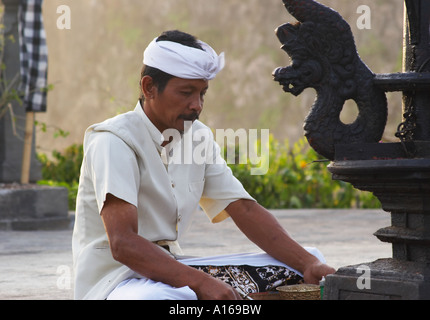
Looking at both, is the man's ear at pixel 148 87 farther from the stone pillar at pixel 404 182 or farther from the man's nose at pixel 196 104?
the stone pillar at pixel 404 182

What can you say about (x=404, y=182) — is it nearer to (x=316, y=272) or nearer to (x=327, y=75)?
(x=327, y=75)

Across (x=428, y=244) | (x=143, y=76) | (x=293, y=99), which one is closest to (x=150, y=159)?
A: (x=143, y=76)

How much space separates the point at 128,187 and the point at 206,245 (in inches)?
136

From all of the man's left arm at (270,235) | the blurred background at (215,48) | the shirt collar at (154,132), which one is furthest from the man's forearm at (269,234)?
the blurred background at (215,48)

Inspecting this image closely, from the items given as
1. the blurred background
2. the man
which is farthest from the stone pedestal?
the blurred background

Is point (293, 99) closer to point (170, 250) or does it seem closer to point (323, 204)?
point (323, 204)

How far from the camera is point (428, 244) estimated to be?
2555mm

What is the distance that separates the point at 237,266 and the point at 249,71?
1005 centimetres

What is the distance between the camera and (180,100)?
2.93 metres

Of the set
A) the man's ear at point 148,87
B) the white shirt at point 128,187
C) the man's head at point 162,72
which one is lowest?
the white shirt at point 128,187

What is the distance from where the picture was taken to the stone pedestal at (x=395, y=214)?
8.12ft

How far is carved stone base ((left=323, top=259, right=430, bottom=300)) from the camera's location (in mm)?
2490

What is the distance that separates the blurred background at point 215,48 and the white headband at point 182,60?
360 inches
